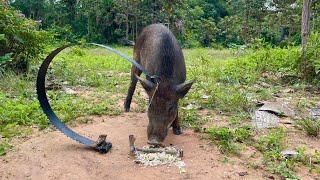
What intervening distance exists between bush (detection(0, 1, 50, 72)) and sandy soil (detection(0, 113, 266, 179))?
4612mm

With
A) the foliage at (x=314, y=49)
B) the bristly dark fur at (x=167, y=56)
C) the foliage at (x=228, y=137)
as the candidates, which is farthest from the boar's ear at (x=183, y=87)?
the foliage at (x=314, y=49)

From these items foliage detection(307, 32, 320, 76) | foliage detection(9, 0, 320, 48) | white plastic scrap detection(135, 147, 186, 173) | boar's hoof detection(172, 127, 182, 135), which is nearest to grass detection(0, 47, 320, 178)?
boar's hoof detection(172, 127, 182, 135)

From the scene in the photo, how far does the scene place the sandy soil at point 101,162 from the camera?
4.88 m

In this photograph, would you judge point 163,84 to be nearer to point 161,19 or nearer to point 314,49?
point 314,49

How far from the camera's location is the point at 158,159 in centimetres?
524

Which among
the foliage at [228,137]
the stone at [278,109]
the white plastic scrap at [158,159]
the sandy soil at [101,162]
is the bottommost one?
the sandy soil at [101,162]

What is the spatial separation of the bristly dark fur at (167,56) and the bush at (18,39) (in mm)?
4962

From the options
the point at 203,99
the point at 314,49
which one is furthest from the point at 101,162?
the point at 314,49

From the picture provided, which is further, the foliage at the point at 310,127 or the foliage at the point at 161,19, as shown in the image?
the foliage at the point at 161,19

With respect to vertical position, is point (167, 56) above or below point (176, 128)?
above

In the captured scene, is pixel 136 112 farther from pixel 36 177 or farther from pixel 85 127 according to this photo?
pixel 36 177

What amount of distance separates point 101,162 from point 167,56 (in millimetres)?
1691

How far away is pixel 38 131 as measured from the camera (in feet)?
20.9

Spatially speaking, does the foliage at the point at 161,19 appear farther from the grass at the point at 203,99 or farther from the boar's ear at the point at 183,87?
the boar's ear at the point at 183,87
